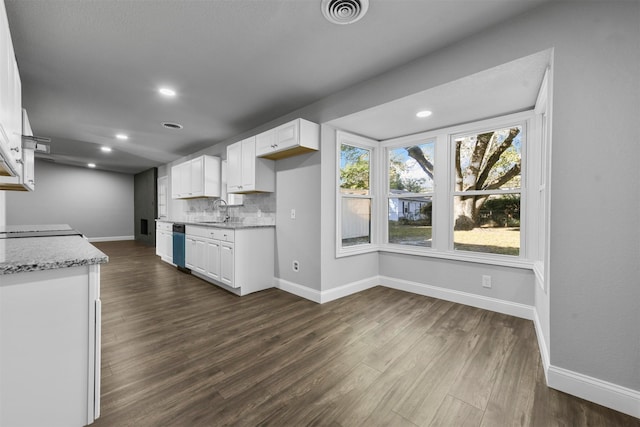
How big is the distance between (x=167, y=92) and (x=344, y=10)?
2.27 meters

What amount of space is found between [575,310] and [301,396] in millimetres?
1735

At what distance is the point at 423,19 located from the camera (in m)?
1.85

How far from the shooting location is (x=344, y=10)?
5.77ft

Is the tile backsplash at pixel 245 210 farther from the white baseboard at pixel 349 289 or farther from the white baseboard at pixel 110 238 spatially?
the white baseboard at pixel 110 238

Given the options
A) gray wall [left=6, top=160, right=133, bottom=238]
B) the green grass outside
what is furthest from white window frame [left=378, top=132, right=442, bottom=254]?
gray wall [left=6, top=160, right=133, bottom=238]

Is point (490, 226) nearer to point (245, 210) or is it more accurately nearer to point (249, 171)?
point (249, 171)

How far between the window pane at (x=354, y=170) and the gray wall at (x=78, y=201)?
9.34 m

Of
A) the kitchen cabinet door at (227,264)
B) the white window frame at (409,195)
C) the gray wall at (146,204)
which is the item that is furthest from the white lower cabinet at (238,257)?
the gray wall at (146,204)

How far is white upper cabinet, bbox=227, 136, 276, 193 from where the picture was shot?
Answer: 3.65m

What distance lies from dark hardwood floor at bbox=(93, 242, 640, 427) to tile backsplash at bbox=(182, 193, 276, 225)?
4.53ft

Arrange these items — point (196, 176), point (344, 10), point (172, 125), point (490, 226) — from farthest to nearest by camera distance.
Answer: point (196, 176)
point (172, 125)
point (490, 226)
point (344, 10)

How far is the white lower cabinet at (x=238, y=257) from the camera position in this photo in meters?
3.39

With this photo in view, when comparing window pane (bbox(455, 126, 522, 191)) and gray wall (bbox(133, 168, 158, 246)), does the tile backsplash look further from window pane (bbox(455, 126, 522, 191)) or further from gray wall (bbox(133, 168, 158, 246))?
gray wall (bbox(133, 168, 158, 246))

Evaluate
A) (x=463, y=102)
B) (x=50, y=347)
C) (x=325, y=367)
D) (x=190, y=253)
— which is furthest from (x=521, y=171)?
(x=190, y=253)
